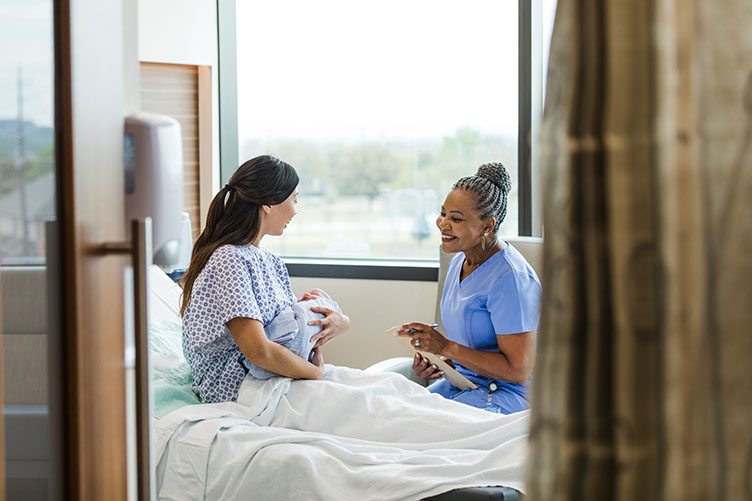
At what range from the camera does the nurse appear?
246 centimetres

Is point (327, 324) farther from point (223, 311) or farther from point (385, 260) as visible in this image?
point (385, 260)

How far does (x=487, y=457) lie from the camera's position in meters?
1.82

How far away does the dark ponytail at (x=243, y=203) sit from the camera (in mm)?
2344

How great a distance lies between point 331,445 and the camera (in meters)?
1.90

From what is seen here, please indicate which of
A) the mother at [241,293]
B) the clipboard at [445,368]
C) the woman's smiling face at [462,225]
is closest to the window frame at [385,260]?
the woman's smiling face at [462,225]

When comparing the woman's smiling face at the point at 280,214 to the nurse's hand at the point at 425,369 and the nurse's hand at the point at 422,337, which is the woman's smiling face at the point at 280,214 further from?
the nurse's hand at the point at 425,369

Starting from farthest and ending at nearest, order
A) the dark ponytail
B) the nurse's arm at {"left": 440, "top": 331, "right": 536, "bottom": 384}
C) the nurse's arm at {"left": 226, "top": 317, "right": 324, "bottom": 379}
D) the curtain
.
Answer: the nurse's arm at {"left": 440, "top": 331, "right": 536, "bottom": 384} → the dark ponytail → the nurse's arm at {"left": 226, "top": 317, "right": 324, "bottom": 379} → the curtain

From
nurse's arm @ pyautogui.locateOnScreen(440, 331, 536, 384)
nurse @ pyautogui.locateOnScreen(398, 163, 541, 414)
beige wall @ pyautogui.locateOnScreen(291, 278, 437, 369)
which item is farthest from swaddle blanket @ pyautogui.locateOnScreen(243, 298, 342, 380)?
beige wall @ pyautogui.locateOnScreen(291, 278, 437, 369)

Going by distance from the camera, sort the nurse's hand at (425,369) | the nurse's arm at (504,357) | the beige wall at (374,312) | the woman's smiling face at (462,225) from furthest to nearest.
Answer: the beige wall at (374,312)
the nurse's hand at (425,369)
the woman's smiling face at (462,225)
the nurse's arm at (504,357)

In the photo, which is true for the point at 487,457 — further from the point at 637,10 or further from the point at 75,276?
the point at 637,10

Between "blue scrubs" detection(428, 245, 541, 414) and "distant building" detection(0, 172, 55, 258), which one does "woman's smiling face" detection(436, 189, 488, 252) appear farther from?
"distant building" detection(0, 172, 55, 258)

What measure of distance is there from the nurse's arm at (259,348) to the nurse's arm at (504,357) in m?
0.57

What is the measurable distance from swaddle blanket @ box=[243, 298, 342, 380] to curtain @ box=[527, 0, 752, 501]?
1.82m

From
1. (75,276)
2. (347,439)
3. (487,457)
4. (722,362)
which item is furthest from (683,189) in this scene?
(347,439)
